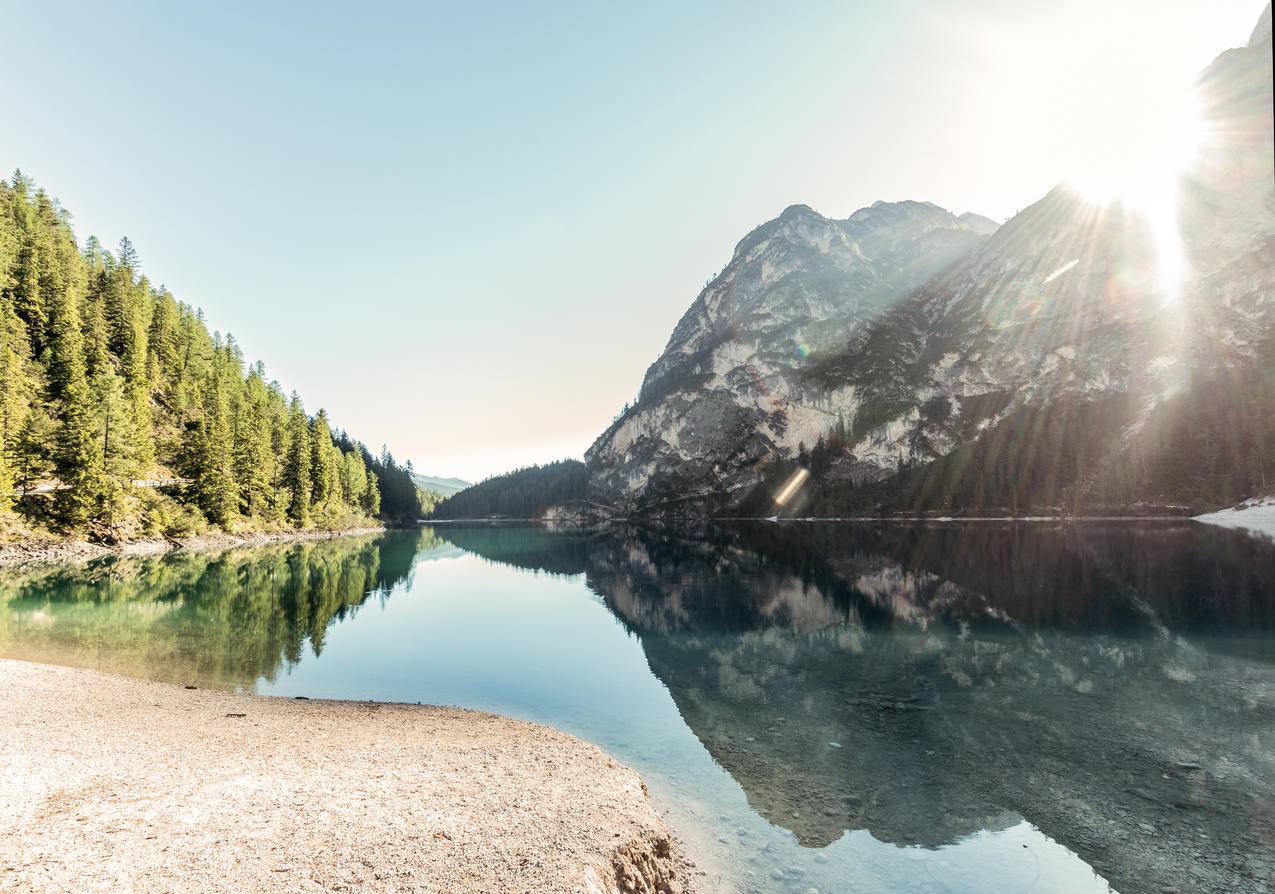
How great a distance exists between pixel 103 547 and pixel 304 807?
252 feet

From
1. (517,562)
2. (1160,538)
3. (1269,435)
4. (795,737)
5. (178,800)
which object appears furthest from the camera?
(1269,435)

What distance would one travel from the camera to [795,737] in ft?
62.0

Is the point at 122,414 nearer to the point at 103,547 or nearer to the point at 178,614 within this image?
the point at 103,547

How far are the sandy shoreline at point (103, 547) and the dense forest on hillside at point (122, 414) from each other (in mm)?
1640

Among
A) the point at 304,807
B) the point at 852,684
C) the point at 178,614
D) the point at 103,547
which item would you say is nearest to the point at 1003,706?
the point at 852,684

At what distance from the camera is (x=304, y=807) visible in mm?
10852

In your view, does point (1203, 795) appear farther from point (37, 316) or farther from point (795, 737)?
point (37, 316)

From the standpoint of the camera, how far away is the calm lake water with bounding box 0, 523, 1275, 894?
12523 millimetres

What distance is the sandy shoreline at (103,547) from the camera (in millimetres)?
52938

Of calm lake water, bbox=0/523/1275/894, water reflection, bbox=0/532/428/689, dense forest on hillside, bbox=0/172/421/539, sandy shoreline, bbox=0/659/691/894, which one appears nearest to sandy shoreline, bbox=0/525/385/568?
dense forest on hillside, bbox=0/172/421/539

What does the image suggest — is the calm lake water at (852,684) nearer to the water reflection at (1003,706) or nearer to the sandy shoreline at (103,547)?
the water reflection at (1003,706)

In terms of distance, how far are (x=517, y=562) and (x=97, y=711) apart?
241 feet

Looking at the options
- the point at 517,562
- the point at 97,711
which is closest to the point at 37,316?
the point at 517,562

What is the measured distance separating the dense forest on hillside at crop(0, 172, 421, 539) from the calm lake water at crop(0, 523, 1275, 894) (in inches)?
563
